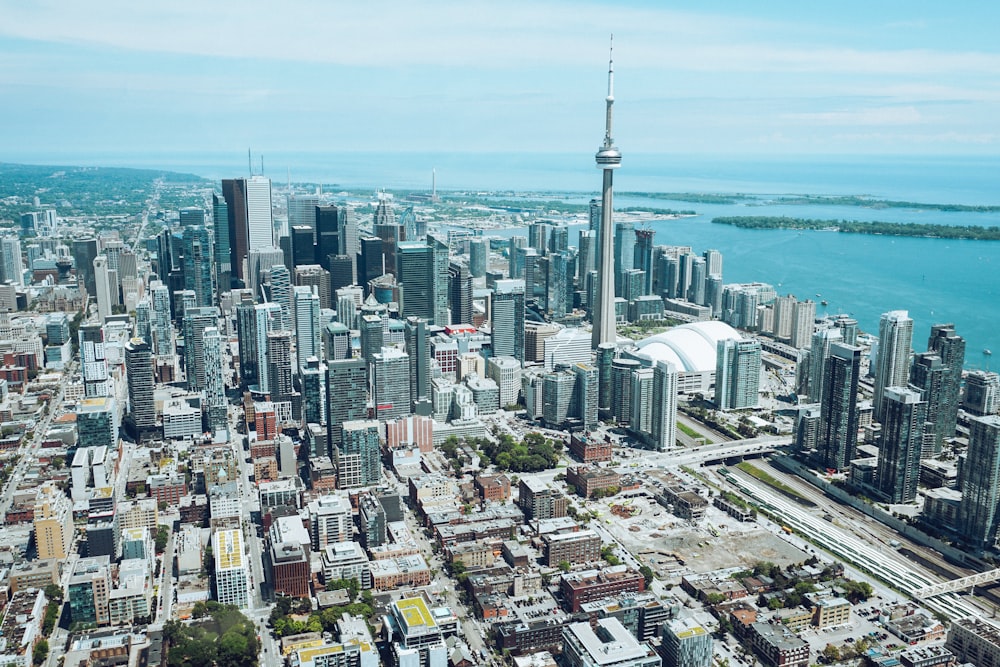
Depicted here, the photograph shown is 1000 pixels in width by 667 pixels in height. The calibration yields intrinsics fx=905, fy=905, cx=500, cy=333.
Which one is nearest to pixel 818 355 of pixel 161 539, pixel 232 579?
pixel 232 579

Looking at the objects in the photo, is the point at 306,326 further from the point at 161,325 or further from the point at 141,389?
the point at 141,389

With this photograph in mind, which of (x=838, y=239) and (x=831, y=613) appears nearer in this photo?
(x=831, y=613)

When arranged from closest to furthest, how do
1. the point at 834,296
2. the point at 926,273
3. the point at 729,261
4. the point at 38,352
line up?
the point at 38,352
the point at 834,296
the point at 926,273
the point at 729,261

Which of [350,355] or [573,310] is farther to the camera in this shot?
[573,310]

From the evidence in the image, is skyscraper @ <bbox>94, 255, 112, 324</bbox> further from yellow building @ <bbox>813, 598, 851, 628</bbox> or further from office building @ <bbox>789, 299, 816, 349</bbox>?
yellow building @ <bbox>813, 598, 851, 628</bbox>

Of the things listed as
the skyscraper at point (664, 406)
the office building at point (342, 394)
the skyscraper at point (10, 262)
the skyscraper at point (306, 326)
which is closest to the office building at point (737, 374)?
the skyscraper at point (664, 406)

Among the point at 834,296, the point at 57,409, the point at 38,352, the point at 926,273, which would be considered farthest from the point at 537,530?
the point at 926,273

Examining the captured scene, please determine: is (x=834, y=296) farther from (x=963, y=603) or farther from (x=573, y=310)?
(x=963, y=603)
